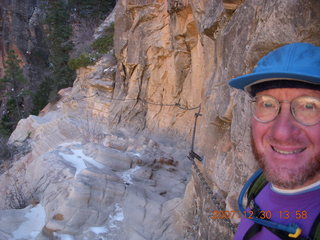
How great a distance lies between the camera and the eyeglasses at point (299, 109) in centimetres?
114

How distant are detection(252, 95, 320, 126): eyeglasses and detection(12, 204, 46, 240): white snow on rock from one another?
12.5ft

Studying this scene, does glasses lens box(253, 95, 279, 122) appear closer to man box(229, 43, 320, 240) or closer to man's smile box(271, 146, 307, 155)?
man box(229, 43, 320, 240)

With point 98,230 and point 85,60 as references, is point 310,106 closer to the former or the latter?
point 98,230

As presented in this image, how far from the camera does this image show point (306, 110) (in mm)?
1145

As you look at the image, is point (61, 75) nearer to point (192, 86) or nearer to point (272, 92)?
point (192, 86)

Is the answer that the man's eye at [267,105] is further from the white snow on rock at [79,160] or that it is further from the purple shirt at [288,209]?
the white snow on rock at [79,160]

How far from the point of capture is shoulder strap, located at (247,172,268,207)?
1.48 meters

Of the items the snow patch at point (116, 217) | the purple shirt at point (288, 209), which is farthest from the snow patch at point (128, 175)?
the purple shirt at point (288, 209)

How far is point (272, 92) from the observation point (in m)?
1.24

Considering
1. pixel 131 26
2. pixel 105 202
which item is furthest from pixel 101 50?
pixel 105 202

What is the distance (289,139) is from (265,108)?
0.17 metres

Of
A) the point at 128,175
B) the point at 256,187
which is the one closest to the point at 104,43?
the point at 128,175

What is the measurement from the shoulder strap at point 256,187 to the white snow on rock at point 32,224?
3.47 meters

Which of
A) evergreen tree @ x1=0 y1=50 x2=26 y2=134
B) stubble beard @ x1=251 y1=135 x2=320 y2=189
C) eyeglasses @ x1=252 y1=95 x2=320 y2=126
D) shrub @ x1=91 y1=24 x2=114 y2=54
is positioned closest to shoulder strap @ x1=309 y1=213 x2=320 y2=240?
stubble beard @ x1=251 y1=135 x2=320 y2=189
